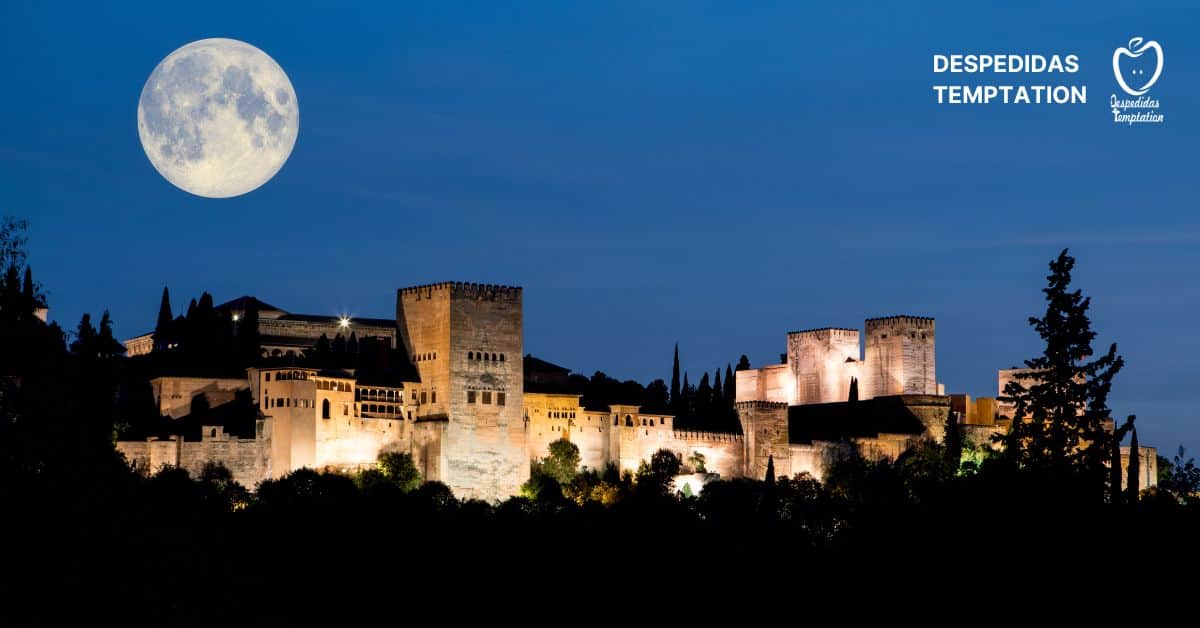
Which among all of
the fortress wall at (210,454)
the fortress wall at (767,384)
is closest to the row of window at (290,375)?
the fortress wall at (210,454)

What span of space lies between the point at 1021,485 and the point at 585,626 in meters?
10.6

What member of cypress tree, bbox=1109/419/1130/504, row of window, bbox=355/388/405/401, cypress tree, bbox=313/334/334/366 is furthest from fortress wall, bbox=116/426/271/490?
cypress tree, bbox=1109/419/1130/504

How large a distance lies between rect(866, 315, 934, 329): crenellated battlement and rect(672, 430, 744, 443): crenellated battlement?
1771 cm

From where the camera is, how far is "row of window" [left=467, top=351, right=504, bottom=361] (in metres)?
82.6

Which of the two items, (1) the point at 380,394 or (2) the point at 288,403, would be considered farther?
(1) the point at 380,394

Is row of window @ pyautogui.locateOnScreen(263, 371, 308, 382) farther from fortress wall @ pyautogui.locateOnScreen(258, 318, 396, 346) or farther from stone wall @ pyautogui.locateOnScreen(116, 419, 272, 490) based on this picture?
fortress wall @ pyautogui.locateOnScreen(258, 318, 396, 346)

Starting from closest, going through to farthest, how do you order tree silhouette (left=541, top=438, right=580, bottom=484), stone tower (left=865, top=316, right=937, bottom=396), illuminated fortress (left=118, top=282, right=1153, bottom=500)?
illuminated fortress (left=118, top=282, right=1153, bottom=500), tree silhouette (left=541, top=438, right=580, bottom=484), stone tower (left=865, top=316, right=937, bottom=396)

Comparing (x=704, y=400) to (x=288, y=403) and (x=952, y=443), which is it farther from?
(x=288, y=403)

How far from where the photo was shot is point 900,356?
105688mm

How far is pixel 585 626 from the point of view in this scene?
47125mm

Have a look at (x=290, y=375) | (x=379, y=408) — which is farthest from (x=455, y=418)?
(x=290, y=375)

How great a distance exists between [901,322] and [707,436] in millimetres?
19737

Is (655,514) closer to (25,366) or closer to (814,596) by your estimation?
(814,596)

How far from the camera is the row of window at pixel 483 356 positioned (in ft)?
271
